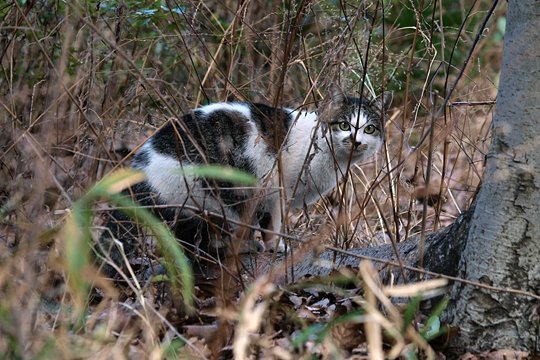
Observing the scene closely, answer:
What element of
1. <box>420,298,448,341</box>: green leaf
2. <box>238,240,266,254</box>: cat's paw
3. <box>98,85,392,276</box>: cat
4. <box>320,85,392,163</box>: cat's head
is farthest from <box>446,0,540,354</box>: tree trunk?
<box>320,85,392,163</box>: cat's head

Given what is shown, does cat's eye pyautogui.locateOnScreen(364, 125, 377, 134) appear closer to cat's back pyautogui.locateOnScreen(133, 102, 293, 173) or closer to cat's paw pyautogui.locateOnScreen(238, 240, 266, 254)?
cat's back pyautogui.locateOnScreen(133, 102, 293, 173)

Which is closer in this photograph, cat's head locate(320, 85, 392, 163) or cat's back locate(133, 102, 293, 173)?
cat's back locate(133, 102, 293, 173)

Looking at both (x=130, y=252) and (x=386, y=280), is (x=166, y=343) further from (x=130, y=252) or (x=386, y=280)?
(x=130, y=252)

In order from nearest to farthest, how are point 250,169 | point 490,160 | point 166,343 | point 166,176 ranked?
point 166,343
point 490,160
point 166,176
point 250,169

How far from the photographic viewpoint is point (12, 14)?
3592 millimetres

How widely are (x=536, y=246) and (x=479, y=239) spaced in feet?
0.53

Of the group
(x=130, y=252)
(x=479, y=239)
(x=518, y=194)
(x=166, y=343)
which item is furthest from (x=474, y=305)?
(x=130, y=252)

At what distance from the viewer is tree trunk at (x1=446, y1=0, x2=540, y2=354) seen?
6.92ft

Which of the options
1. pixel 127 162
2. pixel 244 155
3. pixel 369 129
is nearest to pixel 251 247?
pixel 244 155

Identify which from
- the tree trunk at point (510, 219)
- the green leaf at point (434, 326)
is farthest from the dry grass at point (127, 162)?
the tree trunk at point (510, 219)

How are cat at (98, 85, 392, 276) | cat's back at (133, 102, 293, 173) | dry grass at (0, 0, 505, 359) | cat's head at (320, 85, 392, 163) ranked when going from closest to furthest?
1. dry grass at (0, 0, 505, 359)
2. cat at (98, 85, 392, 276)
3. cat's back at (133, 102, 293, 173)
4. cat's head at (320, 85, 392, 163)

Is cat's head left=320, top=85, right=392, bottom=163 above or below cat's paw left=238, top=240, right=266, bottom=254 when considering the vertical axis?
above

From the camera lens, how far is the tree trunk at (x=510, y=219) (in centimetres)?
211

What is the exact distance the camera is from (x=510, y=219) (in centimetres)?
217
